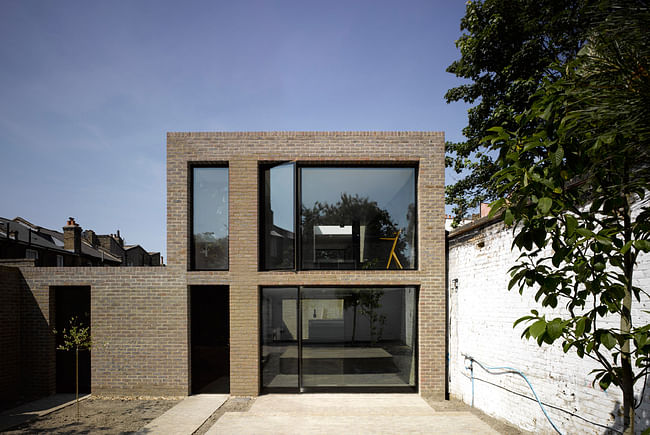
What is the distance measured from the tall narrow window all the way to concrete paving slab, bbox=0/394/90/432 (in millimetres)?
5515

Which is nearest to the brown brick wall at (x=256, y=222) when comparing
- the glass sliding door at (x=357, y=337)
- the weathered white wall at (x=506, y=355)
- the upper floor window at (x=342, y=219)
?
the upper floor window at (x=342, y=219)

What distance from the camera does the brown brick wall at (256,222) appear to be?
29.3 ft

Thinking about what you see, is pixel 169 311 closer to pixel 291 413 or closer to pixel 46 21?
pixel 291 413

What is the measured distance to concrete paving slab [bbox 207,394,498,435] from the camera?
6.93 meters

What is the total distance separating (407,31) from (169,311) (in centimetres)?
919

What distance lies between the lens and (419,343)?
8.96 meters

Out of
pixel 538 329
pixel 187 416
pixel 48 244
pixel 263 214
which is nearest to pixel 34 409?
pixel 187 416

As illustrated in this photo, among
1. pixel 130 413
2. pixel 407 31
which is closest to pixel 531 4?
pixel 407 31

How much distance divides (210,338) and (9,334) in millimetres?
4760

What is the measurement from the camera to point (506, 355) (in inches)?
273

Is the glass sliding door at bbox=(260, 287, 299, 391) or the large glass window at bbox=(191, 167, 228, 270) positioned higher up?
the large glass window at bbox=(191, 167, 228, 270)

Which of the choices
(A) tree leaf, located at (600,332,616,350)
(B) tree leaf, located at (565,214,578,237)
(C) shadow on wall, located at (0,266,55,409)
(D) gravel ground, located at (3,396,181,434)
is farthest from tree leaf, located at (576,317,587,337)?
(C) shadow on wall, located at (0,266,55,409)

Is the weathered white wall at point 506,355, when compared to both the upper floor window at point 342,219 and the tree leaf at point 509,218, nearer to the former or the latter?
the upper floor window at point 342,219

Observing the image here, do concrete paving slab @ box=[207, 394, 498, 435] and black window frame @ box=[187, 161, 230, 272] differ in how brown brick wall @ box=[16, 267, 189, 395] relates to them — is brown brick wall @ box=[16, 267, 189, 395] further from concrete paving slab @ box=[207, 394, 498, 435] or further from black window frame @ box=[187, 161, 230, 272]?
concrete paving slab @ box=[207, 394, 498, 435]
